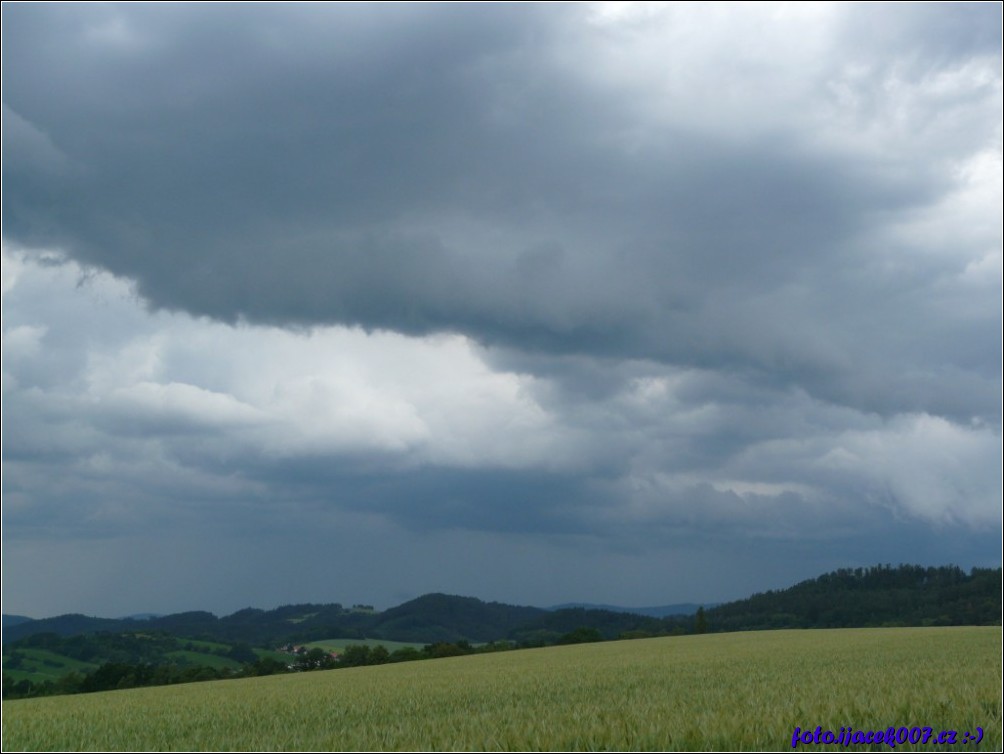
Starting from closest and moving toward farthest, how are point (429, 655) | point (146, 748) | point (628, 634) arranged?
point (146, 748), point (429, 655), point (628, 634)

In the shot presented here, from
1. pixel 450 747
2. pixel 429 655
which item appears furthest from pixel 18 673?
pixel 450 747

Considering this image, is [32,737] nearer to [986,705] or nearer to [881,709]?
[881,709]

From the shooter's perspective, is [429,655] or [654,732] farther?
[429,655]

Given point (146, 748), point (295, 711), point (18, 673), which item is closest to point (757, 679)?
point (295, 711)

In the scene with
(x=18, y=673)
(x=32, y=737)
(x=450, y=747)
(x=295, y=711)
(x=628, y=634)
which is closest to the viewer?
(x=450, y=747)

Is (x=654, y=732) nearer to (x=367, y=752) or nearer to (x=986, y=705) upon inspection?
(x=367, y=752)

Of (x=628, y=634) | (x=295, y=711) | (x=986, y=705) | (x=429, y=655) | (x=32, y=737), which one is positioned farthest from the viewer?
(x=628, y=634)

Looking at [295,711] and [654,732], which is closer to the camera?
[654,732]

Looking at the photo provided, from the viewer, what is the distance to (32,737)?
66.4ft

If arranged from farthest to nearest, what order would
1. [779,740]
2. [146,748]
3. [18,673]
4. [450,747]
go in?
[18,673]
[146,748]
[450,747]
[779,740]

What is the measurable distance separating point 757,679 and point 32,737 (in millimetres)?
19197

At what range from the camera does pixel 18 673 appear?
17250 centimetres

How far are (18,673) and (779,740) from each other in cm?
19461

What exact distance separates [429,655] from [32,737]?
300 feet
